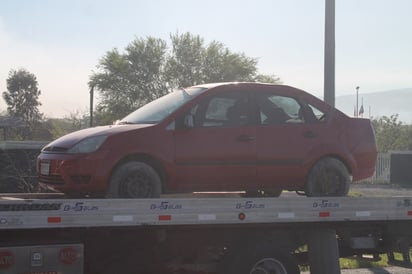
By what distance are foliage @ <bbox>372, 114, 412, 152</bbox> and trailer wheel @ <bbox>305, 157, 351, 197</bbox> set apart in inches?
999

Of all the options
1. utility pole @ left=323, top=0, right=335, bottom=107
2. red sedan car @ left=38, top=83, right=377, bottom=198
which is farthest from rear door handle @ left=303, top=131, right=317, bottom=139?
utility pole @ left=323, top=0, right=335, bottom=107

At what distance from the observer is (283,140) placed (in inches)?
263

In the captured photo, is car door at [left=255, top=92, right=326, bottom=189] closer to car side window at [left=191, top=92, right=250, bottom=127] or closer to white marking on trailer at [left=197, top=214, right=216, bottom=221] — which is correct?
car side window at [left=191, top=92, right=250, bottom=127]

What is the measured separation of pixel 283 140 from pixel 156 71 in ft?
77.9

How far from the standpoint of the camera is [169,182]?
616 centimetres

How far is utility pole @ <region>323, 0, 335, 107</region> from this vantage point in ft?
33.8

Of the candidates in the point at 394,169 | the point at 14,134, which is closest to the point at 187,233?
the point at 394,169

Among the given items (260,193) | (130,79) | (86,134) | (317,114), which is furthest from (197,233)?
(130,79)

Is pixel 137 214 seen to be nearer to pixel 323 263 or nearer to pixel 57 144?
pixel 57 144

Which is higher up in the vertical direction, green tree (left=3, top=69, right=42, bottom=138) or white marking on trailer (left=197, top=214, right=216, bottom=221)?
green tree (left=3, top=69, right=42, bottom=138)

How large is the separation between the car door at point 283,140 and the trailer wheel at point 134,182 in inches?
48.7

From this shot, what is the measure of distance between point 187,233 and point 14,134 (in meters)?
36.0

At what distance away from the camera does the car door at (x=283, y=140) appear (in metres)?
6.59

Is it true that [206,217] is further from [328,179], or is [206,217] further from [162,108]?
[328,179]
